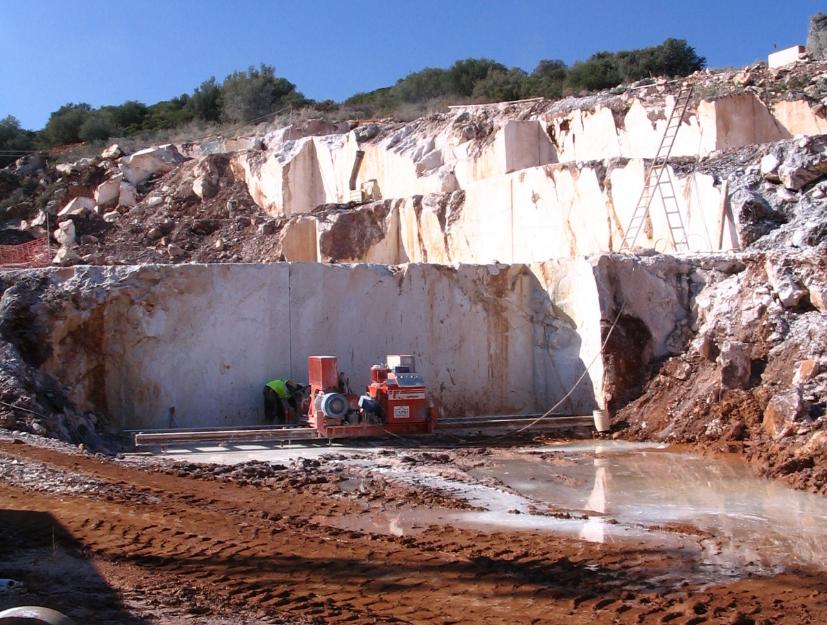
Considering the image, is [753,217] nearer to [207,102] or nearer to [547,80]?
[547,80]

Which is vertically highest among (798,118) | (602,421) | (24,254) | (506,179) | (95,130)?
(95,130)

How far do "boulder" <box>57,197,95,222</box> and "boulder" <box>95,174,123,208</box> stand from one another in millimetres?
283

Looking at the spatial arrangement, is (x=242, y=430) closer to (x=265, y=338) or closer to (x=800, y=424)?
(x=265, y=338)

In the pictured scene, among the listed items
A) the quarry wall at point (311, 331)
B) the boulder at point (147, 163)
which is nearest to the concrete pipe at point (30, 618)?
the quarry wall at point (311, 331)

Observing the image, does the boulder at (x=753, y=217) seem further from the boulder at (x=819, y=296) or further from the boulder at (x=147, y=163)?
the boulder at (x=147, y=163)

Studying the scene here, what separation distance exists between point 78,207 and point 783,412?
26.9 metres

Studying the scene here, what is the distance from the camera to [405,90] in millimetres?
53094

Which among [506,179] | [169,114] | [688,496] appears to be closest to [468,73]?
[169,114]

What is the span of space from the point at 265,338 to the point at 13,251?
1709 centimetres

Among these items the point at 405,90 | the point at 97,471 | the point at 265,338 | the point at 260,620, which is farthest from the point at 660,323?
the point at 405,90

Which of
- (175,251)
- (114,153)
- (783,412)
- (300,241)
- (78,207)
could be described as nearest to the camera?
(783,412)

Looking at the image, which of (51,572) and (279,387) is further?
(279,387)

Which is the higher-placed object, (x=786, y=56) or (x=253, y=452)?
(x=786, y=56)

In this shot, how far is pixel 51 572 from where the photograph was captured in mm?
6391
